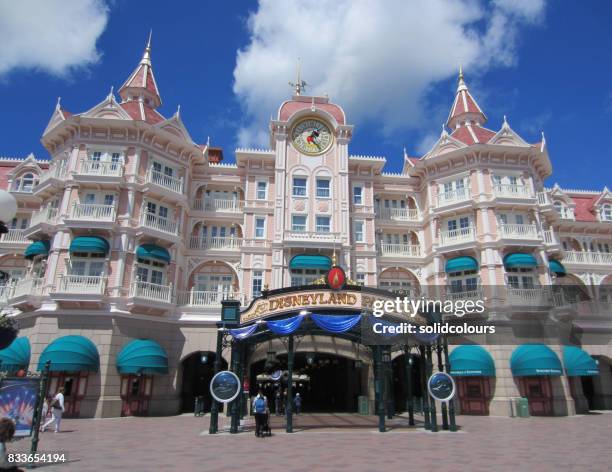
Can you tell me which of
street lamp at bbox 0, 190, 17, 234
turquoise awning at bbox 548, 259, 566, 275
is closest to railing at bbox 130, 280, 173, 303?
street lamp at bbox 0, 190, 17, 234

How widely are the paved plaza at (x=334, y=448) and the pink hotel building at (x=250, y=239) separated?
611 cm

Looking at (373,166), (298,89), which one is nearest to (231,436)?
(373,166)

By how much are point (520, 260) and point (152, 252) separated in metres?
23.8

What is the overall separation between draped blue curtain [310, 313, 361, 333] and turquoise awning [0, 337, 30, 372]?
1685cm

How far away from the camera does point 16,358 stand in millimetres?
23812

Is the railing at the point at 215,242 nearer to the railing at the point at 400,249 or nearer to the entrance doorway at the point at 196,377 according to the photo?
the entrance doorway at the point at 196,377

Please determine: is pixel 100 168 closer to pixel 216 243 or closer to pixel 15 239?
pixel 216 243

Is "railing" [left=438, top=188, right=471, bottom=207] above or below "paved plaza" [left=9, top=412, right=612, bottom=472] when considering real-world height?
above

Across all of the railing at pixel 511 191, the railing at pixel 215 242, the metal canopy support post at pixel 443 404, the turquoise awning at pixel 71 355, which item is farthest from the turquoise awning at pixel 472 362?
the turquoise awning at pixel 71 355

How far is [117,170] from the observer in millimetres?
28391

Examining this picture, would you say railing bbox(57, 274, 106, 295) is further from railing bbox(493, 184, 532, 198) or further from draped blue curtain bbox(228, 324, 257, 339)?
railing bbox(493, 184, 532, 198)

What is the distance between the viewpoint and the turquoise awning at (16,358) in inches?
931

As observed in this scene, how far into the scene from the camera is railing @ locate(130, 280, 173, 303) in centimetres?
2652

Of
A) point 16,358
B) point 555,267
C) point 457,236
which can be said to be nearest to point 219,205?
point 16,358
